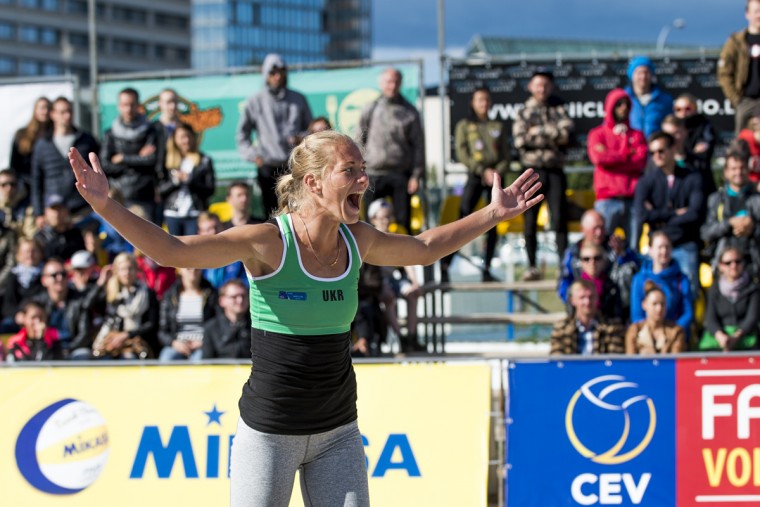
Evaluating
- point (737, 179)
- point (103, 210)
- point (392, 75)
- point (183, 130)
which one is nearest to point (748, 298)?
point (737, 179)

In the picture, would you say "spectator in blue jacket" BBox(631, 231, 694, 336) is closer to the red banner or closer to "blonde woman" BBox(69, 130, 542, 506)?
the red banner

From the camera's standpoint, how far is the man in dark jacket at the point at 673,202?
9305 mm

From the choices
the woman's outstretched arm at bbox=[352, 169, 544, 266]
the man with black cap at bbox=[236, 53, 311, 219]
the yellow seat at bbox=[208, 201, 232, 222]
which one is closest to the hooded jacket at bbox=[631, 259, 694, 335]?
the man with black cap at bbox=[236, 53, 311, 219]

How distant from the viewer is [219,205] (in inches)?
468

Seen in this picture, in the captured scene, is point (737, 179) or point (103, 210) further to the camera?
point (737, 179)

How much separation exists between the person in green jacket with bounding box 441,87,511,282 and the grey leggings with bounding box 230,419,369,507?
22.3 ft

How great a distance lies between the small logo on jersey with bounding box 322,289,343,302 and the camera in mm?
3773

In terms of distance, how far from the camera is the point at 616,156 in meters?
9.91

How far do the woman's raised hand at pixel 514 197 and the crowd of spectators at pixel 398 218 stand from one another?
3.61 m

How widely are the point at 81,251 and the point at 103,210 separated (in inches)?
256

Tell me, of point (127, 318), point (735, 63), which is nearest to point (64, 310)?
point (127, 318)

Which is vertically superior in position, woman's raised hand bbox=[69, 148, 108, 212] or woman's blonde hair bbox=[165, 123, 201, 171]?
woman's blonde hair bbox=[165, 123, 201, 171]

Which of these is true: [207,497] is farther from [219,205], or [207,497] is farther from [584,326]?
[219,205]

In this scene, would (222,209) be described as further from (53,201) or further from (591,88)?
(591,88)
